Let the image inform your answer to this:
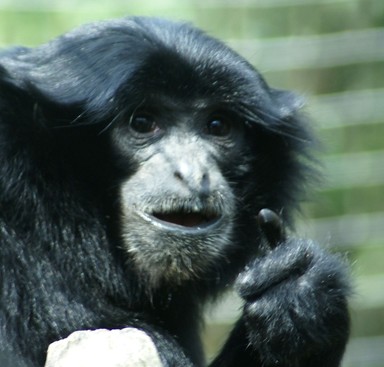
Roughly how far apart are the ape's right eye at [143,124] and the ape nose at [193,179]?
340 millimetres

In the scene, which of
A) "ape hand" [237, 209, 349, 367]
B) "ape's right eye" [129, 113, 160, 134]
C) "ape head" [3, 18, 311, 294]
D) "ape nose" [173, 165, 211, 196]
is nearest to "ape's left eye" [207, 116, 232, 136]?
"ape head" [3, 18, 311, 294]

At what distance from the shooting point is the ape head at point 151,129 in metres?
5.76

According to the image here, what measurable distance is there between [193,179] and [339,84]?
600cm

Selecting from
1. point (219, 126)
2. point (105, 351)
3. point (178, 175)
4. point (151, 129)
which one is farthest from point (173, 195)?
point (105, 351)

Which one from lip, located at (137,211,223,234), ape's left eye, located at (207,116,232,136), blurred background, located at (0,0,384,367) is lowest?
blurred background, located at (0,0,384,367)

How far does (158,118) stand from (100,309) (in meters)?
0.99

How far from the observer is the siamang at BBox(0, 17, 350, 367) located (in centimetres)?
559

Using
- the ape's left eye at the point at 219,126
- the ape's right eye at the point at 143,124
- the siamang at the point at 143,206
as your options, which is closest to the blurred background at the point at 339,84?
the ape's left eye at the point at 219,126

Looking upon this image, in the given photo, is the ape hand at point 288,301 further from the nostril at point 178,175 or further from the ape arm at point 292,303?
the nostril at point 178,175

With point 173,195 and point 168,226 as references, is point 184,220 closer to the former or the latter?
point 168,226

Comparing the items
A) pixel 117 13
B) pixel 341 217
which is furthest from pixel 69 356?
pixel 341 217

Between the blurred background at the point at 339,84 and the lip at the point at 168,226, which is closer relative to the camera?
the lip at the point at 168,226

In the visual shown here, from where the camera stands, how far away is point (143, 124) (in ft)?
19.6

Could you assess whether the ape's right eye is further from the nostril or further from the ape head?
the nostril
